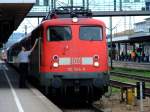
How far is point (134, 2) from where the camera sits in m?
51.7

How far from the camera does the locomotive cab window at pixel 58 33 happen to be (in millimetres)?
18391

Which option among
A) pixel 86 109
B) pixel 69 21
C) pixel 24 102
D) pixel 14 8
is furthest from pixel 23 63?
pixel 24 102

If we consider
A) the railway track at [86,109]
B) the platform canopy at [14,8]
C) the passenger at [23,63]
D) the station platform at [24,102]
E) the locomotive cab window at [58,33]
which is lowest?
the railway track at [86,109]

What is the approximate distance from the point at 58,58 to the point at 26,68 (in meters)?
6.07

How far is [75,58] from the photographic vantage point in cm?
1811

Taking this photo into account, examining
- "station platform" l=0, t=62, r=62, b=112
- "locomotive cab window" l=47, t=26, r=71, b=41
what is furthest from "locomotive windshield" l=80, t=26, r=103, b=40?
"station platform" l=0, t=62, r=62, b=112

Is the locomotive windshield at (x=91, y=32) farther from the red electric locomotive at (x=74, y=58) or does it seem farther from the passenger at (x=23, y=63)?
the passenger at (x=23, y=63)

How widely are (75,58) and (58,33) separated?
1.12m

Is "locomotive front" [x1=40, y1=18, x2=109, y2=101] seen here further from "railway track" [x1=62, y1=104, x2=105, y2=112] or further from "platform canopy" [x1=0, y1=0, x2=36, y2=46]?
"platform canopy" [x1=0, y1=0, x2=36, y2=46]

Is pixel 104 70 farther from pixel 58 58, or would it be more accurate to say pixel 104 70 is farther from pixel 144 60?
pixel 144 60

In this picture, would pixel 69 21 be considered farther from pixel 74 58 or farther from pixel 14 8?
pixel 14 8

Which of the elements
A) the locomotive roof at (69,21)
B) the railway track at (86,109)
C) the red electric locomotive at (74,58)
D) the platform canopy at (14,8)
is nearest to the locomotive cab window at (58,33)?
the red electric locomotive at (74,58)

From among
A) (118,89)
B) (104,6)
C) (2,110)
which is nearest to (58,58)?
(2,110)

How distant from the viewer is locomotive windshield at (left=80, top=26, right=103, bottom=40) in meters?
18.6
